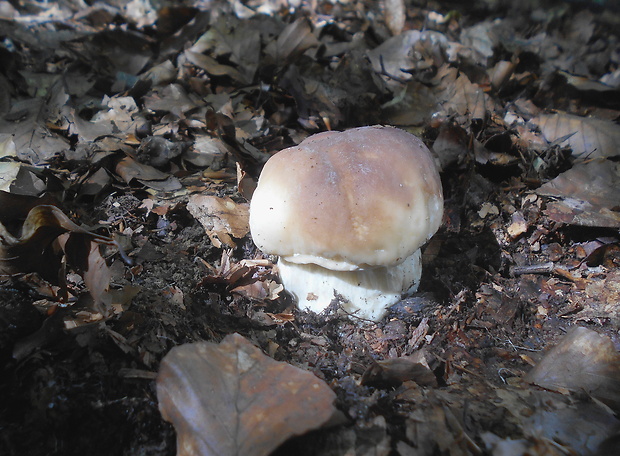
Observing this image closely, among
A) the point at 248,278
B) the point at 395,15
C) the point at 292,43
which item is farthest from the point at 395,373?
the point at 395,15

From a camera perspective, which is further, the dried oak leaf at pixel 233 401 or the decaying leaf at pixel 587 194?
the decaying leaf at pixel 587 194

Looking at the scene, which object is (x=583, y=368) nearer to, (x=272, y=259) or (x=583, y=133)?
(x=272, y=259)

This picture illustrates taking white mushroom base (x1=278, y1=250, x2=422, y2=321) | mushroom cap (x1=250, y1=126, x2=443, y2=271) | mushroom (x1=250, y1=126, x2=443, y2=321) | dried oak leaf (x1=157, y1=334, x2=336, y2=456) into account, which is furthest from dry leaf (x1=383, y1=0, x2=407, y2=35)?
dried oak leaf (x1=157, y1=334, x2=336, y2=456)

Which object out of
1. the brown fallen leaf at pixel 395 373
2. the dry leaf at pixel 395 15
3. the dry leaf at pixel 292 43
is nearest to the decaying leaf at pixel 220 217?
the brown fallen leaf at pixel 395 373

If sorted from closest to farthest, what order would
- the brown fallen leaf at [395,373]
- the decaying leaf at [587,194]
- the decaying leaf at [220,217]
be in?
the brown fallen leaf at [395,373] < the decaying leaf at [587,194] < the decaying leaf at [220,217]

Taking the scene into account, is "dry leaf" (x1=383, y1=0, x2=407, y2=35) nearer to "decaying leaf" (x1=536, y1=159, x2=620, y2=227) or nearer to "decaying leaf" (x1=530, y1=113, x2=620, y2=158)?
"decaying leaf" (x1=530, y1=113, x2=620, y2=158)

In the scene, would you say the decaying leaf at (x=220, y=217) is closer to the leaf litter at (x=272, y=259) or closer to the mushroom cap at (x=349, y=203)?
the leaf litter at (x=272, y=259)
